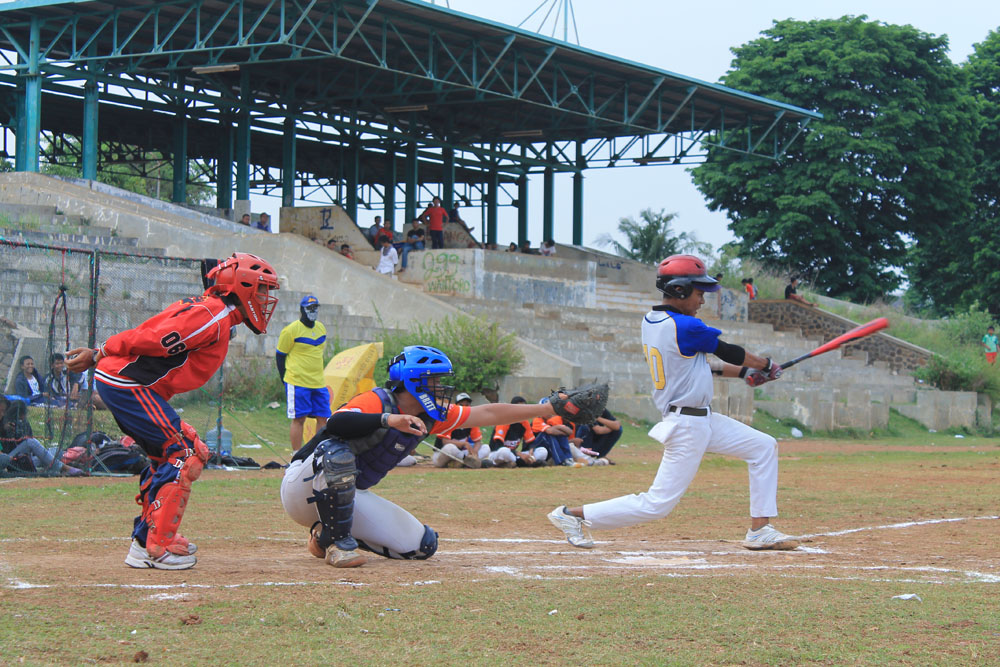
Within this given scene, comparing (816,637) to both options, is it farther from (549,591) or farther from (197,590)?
(197,590)

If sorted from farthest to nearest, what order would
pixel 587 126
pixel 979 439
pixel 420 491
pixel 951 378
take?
1. pixel 587 126
2. pixel 951 378
3. pixel 979 439
4. pixel 420 491

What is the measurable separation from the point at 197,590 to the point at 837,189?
43926 millimetres

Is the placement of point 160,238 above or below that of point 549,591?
above

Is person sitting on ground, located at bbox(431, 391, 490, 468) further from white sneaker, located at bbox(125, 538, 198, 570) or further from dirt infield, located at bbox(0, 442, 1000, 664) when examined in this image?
white sneaker, located at bbox(125, 538, 198, 570)

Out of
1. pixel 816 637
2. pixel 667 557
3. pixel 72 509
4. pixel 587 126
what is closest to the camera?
pixel 816 637

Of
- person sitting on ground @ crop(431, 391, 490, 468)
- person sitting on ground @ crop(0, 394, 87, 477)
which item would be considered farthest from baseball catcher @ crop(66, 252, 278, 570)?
person sitting on ground @ crop(431, 391, 490, 468)

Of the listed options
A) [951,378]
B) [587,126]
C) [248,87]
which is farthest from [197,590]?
[587,126]

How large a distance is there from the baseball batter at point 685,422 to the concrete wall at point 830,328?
29.8 meters

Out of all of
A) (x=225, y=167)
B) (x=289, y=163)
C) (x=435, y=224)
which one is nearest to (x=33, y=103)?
(x=289, y=163)

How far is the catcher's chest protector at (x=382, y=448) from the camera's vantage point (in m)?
7.23

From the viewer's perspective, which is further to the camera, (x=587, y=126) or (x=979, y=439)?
(x=587, y=126)

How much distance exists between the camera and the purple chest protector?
7219 mm

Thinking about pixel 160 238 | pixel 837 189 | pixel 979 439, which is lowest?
pixel 979 439

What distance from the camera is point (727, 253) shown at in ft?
156
